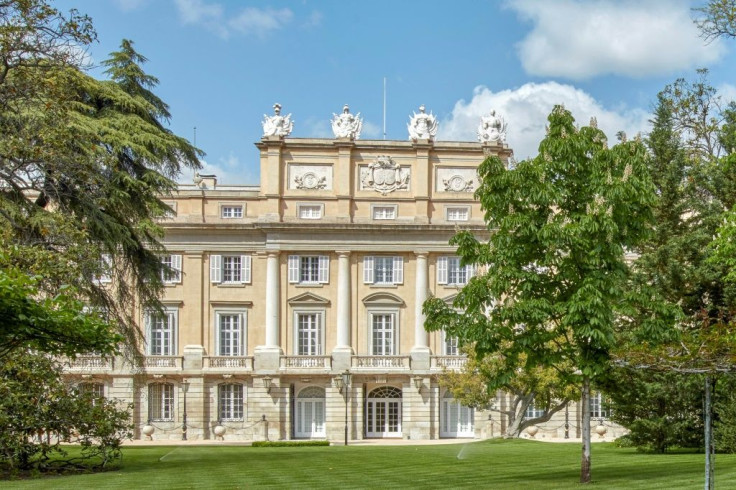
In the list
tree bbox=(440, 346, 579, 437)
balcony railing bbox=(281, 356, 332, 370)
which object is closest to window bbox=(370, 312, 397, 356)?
balcony railing bbox=(281, 356, 332, 370)

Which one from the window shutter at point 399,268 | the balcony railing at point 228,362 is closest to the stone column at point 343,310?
the window shutter at point 399,268

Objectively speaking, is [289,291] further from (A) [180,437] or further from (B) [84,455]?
(B) [84,455]

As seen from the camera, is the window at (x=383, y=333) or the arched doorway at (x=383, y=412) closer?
the arched doorway at (x=383, y=412)

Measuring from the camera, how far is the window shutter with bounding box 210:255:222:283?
5291cm

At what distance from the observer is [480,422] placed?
52375 mm

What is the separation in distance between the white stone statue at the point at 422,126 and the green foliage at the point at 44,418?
29.9 m

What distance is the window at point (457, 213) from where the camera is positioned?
53188 mm

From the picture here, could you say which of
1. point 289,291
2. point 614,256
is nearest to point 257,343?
point 289,291

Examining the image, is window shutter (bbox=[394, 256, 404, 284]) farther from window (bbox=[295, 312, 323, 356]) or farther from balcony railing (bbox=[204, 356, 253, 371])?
balcony railing (bbox=[204, 356, 253, 371])

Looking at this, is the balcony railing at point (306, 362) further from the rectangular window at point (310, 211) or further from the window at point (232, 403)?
the rectangular window at point (310, 211)

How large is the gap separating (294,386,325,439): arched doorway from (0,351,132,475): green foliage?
26786mm

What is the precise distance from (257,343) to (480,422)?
36.2 ft

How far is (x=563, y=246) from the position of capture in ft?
65.1

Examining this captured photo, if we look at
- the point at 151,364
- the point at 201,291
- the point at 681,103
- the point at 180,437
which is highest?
the point at 681,103
